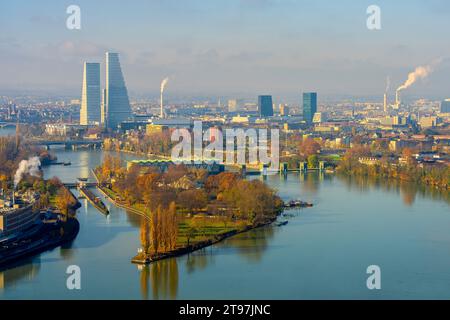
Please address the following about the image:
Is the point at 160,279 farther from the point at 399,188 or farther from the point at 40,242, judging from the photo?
the point at 399,188

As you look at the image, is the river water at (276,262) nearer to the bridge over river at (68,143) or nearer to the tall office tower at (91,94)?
the bridge over river at (68,143)

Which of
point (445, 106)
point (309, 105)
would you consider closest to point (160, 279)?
point (309, 105)

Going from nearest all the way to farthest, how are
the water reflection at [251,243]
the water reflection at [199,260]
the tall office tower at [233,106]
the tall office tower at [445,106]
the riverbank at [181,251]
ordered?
the water reflection at [199,260]
the riverbank at [181,251]
the water reflection at [251,243]
the tall office tower at [445,106]
the tall office tower at [233,106]

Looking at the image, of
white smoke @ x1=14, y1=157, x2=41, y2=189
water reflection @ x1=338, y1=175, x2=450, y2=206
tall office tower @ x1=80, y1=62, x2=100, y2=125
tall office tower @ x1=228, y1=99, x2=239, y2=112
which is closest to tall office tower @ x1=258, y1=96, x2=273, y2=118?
tall office tower @ x1=228, y1=99, x2=239, y2=112

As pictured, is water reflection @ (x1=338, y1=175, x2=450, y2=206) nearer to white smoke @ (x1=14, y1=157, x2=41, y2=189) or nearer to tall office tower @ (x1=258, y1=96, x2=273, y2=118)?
white smoke @ (x1=14, y1=157, x2=41, y2=189)

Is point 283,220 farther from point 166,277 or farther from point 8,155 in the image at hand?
point 8,155

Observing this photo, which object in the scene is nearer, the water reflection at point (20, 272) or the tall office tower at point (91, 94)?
the water reflection at point (20, 272)

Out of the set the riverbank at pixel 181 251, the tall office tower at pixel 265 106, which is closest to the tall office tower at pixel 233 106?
the tall office tower at pixel 265 106
